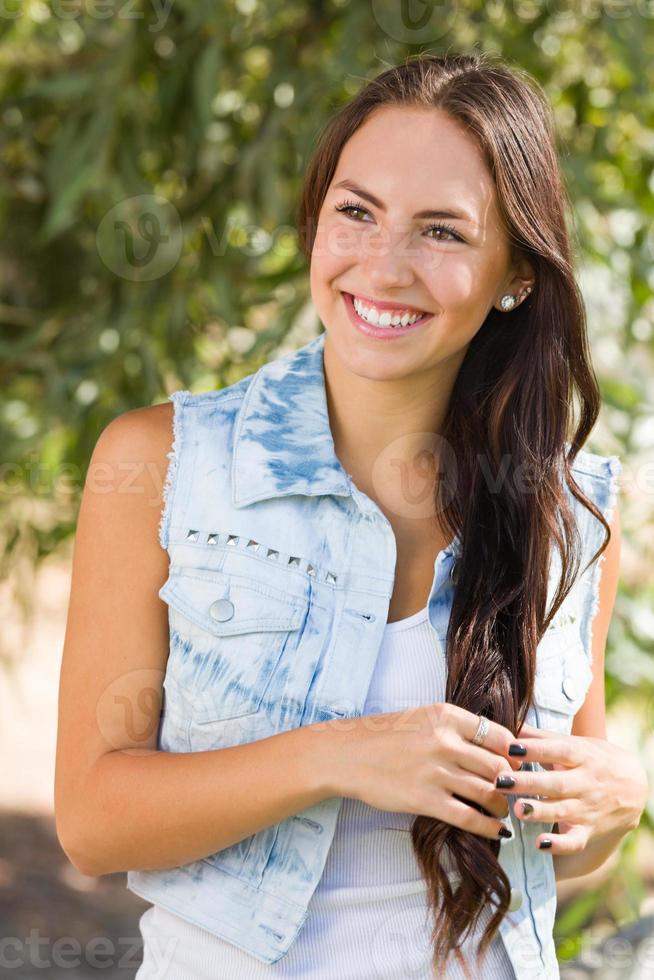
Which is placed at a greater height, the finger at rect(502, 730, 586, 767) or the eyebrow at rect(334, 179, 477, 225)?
the eyebrow at rect(334, 179, 477, 225)

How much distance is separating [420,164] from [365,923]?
0.71m

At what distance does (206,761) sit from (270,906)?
0.15m

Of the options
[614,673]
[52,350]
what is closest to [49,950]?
[52,350]

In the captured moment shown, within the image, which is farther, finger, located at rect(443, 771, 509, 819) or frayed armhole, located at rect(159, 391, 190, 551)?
frayed armhole, located at rect(159, 391, 190, 551)

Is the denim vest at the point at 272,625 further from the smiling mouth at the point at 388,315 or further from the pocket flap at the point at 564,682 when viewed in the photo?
the smiling mouth at the point at 388,315

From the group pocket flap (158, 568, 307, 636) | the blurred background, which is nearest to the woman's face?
pocket flap (158, 568, 307, 636)

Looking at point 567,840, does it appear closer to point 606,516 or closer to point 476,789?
point 476,789

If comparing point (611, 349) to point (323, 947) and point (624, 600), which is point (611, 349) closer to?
point (624, 600)

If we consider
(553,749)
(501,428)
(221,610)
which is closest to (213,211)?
(501,428)

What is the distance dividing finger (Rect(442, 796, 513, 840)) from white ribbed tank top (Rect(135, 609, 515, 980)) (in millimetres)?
101

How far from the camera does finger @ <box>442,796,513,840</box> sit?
109 centimetres

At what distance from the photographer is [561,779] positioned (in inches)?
46.6

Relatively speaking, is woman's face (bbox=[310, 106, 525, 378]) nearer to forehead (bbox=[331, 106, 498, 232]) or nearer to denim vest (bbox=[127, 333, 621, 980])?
forehead (bbox=[331, 106, 498, 232])

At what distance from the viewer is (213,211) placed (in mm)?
2391
